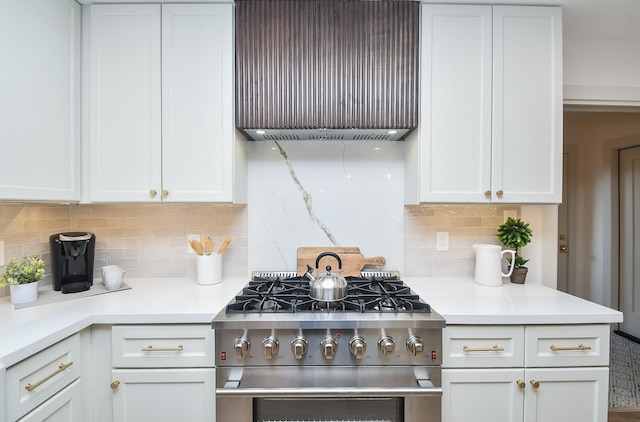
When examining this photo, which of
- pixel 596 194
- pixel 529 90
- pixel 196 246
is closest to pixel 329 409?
pixel 196 246

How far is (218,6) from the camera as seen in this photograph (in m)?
Answer: 1.67

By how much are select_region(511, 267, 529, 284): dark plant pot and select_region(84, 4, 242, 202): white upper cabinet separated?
182cm

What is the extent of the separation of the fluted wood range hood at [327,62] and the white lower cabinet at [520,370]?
1.10 meters

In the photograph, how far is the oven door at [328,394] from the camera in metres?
1.29

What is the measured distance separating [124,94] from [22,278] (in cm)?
100

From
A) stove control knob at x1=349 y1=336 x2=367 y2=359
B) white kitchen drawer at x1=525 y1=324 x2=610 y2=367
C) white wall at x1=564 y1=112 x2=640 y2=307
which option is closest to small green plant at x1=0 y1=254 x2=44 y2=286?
stove control knob at x1=349 y1=336 x2=367 y2=359

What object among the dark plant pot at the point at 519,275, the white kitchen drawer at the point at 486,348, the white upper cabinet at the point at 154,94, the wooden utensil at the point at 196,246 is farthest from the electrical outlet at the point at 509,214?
the wooden utensil at the point at 196,246

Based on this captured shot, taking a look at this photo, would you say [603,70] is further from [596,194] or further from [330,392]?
[330,392]

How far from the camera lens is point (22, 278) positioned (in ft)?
4.81

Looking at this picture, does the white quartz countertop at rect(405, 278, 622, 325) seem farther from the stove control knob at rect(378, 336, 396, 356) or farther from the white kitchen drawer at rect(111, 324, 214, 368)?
the white kitchen drawer at rect(111, 324, 214, 368)

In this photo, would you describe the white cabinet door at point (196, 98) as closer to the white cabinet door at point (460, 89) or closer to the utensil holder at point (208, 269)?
the utensil holder at point (208, 269)

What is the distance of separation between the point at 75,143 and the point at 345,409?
181 centimetres

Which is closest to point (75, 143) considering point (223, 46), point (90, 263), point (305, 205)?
point (90, 263)

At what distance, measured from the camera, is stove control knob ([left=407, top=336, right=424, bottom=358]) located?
126 cm
